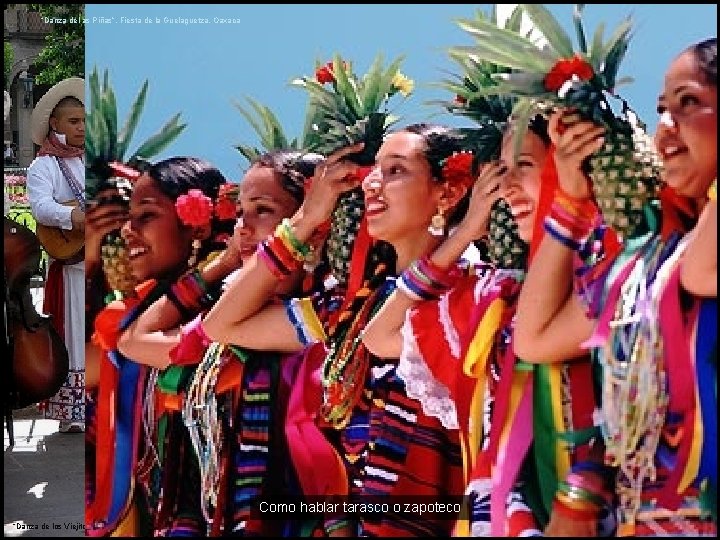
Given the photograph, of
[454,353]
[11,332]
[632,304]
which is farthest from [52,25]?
[632,304]

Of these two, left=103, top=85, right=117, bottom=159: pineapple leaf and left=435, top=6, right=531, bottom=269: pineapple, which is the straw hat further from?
left=435, top=6, right=531, bottom=269: pineapple

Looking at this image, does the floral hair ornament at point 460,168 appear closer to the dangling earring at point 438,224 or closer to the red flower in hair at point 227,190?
the dangling earring at point 438,224

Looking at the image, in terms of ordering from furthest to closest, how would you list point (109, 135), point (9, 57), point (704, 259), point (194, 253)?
point (9, 57) < point (194, 253) < point (109, 135) < point (704, 259)

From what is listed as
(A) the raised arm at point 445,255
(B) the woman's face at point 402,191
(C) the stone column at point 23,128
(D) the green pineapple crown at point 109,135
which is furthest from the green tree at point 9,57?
(A) the raised arm at point 445,255

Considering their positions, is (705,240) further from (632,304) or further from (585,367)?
(585,367)

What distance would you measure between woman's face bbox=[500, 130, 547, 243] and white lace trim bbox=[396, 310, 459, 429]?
0.40m

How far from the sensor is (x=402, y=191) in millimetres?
3084

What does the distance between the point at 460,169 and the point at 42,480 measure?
279 cm

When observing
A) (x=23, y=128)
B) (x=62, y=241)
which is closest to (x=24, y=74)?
(x=23, y=128)

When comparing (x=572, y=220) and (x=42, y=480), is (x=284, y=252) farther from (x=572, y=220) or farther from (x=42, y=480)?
(x=42, y=480)

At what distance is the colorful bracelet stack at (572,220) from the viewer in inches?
106

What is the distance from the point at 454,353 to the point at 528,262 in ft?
1.04

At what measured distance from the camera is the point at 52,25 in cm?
606

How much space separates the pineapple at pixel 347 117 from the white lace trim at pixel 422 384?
342 mm
